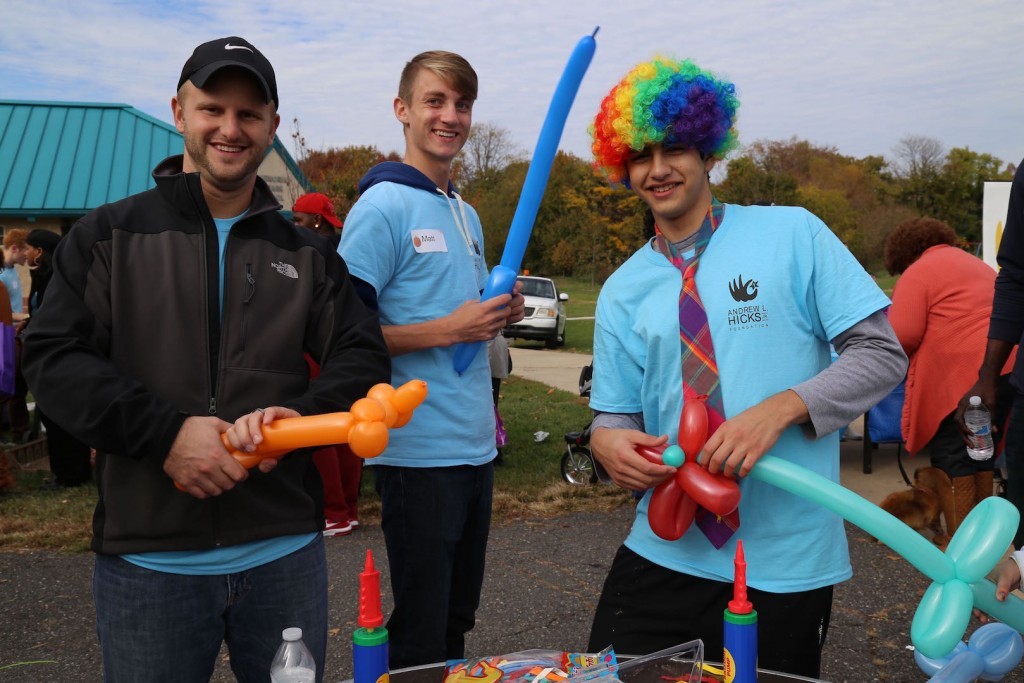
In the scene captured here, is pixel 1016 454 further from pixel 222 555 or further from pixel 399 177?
pixel 222 555

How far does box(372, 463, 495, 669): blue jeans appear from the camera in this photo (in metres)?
2.48

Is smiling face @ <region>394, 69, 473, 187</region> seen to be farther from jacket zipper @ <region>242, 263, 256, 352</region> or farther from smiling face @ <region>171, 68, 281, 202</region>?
jacket zipper @ <region>242, 263, 256, 352</region>

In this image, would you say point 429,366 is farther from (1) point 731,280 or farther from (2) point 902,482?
(2) point 902,482

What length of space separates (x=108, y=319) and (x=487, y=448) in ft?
4.00

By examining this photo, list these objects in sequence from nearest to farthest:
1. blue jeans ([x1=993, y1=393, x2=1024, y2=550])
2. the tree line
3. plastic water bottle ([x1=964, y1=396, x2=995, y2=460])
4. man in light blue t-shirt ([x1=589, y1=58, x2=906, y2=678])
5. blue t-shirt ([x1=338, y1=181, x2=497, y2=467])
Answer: man in light blue t-shirt ([x1=589, y1=58, x2=906, y2=678]), blue t-shirt ([x1=338, y1=181, x2=497, y2=467]), blue jeans ([x1=993, y1=393, x2=1024, y2=550]), plastic water bottle ([x1=964, y1=396, x2=995, y2=460]), the tree line

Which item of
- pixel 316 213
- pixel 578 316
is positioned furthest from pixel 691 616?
pixel 578 316

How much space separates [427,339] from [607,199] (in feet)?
111

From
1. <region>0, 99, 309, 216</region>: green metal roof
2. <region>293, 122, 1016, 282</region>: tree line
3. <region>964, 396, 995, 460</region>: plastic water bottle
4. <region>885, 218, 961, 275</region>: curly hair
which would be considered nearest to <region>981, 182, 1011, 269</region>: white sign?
<region>885, 218, 961, 275</region>: curly hair

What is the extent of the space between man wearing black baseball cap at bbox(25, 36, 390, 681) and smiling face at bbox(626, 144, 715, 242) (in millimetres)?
760

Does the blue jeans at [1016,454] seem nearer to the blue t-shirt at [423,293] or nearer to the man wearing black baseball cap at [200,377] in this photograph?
the blue t-shirt at [423,293]

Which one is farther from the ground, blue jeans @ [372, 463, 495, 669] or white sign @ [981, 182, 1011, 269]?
white sign @ [981, 182, 1011, 269]

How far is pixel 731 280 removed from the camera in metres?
1.92

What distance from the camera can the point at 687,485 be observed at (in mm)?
1794

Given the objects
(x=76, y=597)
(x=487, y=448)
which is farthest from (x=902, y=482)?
(x=76, y=597)
